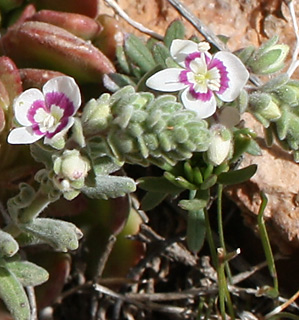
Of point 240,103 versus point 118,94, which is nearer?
point 118,94

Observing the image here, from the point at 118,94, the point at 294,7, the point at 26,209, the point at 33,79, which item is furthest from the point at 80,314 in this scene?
the point at 294,7

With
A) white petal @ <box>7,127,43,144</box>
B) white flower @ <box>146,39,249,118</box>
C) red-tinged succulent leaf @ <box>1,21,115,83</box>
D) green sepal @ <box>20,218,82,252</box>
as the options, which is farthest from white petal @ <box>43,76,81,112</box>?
red-tinged succulent leaf @ <box>1,21,115,83</box>

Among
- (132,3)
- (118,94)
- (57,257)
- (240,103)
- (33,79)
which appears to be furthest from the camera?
(132,3)

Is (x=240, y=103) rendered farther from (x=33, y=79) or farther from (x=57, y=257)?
(x=57, y=257)

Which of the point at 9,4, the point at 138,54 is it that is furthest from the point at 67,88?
the point at 9,4

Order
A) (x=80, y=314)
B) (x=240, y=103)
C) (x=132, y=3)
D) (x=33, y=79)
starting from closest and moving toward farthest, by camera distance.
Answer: (x=240, y=103) < (x=33, y=79) < (x=80, y=314) < (x=132, y=3)

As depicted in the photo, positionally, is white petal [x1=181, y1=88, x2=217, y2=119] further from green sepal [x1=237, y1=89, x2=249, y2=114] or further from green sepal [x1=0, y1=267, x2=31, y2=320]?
green sepal [x1=0, y1=267, x2=31, y2=320]
